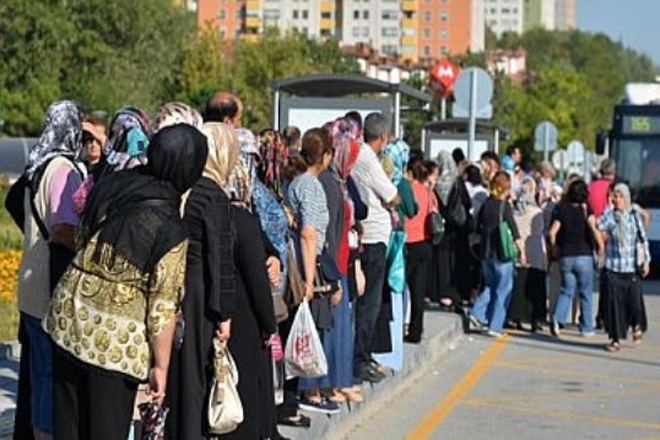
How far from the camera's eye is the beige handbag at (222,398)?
7.16m

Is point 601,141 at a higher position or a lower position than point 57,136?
lower

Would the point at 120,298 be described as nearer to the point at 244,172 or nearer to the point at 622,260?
the point at 244,172

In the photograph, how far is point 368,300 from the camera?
12.2 meters

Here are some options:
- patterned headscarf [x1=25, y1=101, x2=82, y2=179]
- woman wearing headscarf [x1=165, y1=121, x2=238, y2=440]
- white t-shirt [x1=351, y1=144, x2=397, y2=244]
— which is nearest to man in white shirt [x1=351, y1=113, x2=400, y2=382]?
white t-shirt [x1=351, y1=144, x2=397, y2=244]

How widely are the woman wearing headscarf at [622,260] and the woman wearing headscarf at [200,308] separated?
1013cm

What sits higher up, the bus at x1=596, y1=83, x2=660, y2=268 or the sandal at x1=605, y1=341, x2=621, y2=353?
the bus at x1=596, y1=83, x2=660, y2=268

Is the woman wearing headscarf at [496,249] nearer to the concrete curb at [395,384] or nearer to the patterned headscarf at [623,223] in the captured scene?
the concrete curb at [395,384]

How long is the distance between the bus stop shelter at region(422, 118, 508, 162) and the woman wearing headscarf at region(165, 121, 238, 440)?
22.8 m

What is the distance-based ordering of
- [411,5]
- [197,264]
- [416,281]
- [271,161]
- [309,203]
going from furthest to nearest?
[411,5]
[416,281]
[309,203]
[271,161]
[197,264]

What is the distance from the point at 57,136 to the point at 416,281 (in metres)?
8.15

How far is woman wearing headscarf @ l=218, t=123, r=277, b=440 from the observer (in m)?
7.58

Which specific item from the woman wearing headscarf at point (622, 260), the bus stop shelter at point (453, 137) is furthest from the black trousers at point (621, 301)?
the bus stop shelter at point (453, 137)

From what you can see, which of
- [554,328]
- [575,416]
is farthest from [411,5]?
[575,416]

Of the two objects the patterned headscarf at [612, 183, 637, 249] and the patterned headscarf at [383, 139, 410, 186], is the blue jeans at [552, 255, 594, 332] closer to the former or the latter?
the patterned headscarf at [612, 183, 637, 249]
